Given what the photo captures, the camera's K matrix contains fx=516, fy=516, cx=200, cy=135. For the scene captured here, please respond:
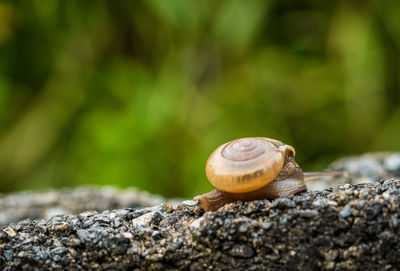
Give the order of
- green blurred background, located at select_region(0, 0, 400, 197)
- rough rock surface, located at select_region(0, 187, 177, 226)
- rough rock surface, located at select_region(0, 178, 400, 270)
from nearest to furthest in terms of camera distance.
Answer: rough rock surface, located at select_region(0, 178, 400, 270) < rough rock surface, located at select_region(0, 187, 177, 226) < green blurred background, located at select_region(0, 0, 400, 197)

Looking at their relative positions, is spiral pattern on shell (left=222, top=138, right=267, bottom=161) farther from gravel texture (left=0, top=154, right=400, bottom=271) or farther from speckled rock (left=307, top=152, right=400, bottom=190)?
speckled rock (left=307, top=152, right=400, bottom=190)

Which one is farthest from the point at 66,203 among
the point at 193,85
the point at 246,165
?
the point at 246,165

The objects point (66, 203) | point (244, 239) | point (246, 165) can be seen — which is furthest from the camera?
point (66, 203)

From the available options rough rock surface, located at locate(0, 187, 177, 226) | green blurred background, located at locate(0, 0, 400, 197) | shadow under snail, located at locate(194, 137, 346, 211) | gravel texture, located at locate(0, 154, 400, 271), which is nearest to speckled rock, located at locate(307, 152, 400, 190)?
rough rock surface, located at locate(0, 187, 177, 226)

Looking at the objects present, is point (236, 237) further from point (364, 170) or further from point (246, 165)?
point (364, 170)

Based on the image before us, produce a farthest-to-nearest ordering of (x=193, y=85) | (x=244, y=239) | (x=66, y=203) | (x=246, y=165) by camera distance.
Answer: (x=193, y=85) → (x=66, y=203) → (x=246, y=165) → (x=244, y=239)
